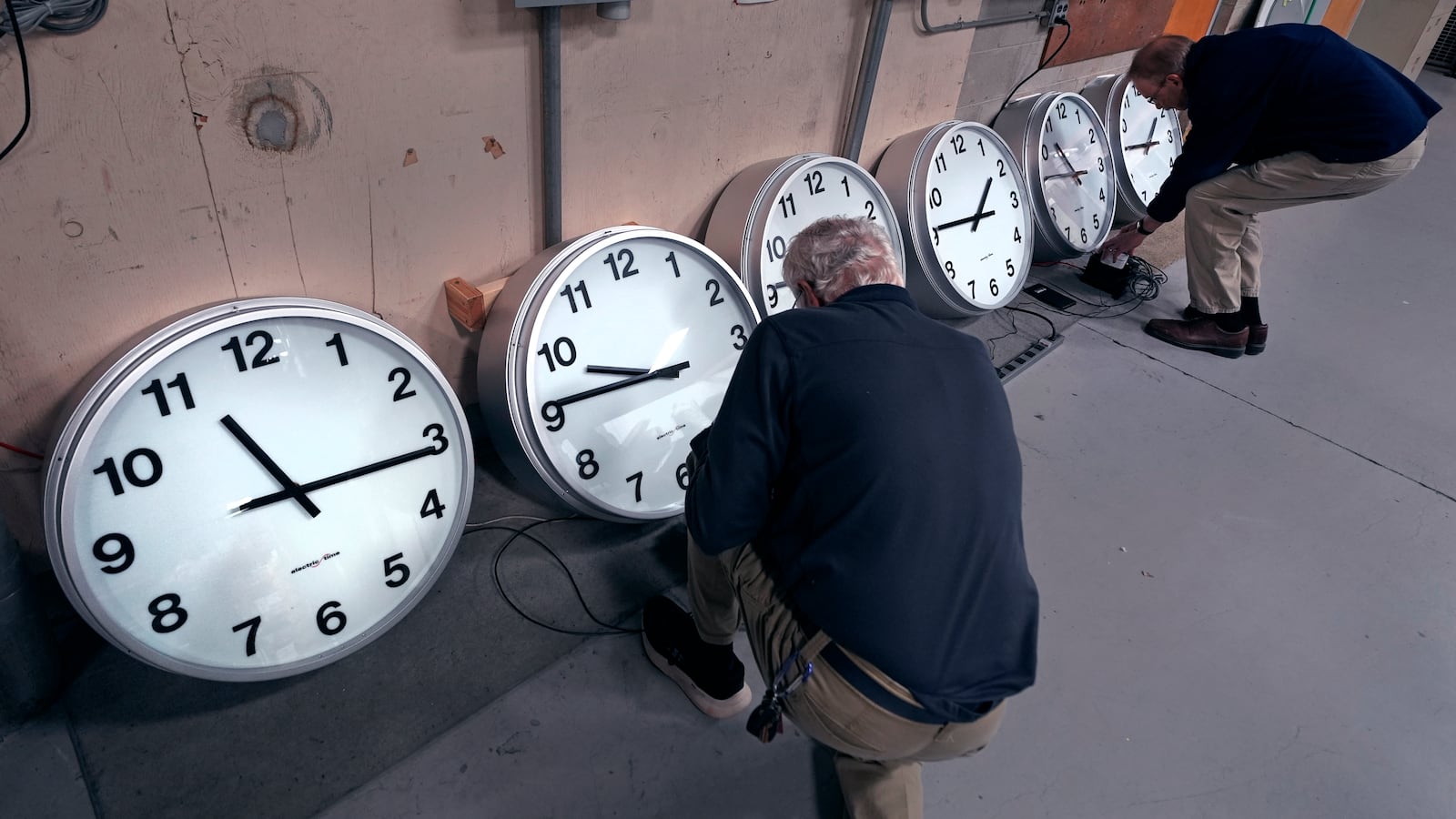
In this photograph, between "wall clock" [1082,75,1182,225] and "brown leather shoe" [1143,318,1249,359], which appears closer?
"brown leather shoe" [1143,318,1249,359]

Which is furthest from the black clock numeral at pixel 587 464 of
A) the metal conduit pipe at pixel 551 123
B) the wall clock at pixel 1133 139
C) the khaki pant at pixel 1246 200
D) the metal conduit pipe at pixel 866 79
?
the wall clock at pixel 1133 139

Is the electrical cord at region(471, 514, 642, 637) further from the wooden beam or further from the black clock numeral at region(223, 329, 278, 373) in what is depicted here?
the black clock numeral at region(223, 329, 278, 373)

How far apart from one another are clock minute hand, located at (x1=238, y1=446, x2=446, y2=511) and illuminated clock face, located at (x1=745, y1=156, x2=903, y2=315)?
990 millimetres

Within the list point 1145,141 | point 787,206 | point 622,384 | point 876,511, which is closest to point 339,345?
point 622,384

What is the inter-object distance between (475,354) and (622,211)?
1.67ft

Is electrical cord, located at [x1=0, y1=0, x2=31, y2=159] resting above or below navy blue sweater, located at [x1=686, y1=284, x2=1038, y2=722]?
above

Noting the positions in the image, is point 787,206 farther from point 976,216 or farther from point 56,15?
point 56,15

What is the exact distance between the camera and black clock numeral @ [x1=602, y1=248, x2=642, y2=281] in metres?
1.89

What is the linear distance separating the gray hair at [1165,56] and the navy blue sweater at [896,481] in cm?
215

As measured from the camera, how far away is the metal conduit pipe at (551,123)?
1.66m

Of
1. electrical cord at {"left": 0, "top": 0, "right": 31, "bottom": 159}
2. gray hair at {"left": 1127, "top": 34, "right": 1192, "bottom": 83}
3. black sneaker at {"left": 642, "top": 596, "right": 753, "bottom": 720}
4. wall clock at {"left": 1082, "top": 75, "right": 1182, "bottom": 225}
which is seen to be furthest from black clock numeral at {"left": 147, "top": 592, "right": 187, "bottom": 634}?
wall clock at {"left": 1082, "top": 75, "right": 1182, "bottom": 225}

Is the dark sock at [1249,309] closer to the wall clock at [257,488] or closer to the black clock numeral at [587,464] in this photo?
the black clock numeral at [587,464]

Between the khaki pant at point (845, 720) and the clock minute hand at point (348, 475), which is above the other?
the clock minute hand at point (348, 475)

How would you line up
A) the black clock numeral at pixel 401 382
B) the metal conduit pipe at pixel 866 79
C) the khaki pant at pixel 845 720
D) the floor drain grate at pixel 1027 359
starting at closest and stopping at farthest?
the khaki pant at pixel 845 720 < the black clock numeral at pixel 401 382 < the metal conduit pipe at pixel 866 79 < the floor drain grate at pixel 1027 359
